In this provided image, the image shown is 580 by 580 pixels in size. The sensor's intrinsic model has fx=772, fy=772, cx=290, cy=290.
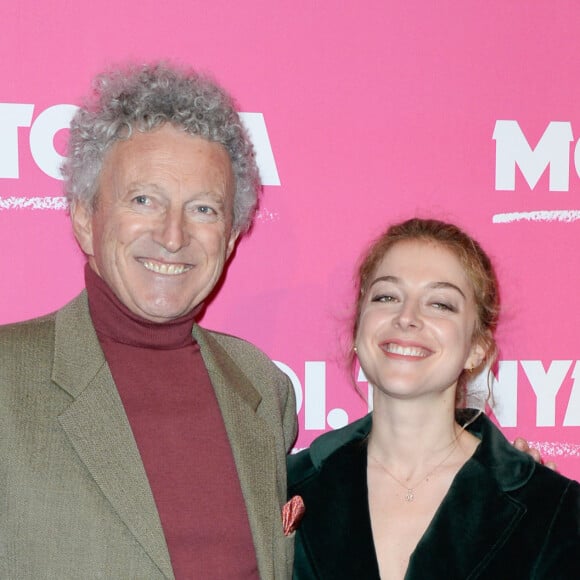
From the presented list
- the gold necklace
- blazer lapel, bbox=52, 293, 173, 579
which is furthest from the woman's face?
blazer lapel, bbox=52, 293, 173, 579

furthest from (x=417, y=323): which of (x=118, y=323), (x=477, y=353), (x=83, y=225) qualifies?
(x=83, y=225)

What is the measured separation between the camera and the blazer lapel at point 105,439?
1455mm

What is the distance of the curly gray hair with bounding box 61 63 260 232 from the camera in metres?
1.67

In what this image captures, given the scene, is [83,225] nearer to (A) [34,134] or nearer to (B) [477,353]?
(A) [34,134]

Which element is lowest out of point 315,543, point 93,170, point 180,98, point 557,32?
point 315,543

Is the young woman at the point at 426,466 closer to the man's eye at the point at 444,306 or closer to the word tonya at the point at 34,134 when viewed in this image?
the man's eye at the point at 444,306

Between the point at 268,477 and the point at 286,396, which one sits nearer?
the point at 268,477

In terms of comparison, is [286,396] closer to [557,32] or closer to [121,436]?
[121,436]

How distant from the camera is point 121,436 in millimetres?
1510

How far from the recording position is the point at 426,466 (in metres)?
1.94

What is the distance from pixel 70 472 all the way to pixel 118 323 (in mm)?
343

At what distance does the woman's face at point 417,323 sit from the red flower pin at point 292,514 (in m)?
0.34

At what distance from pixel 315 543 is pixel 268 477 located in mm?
252

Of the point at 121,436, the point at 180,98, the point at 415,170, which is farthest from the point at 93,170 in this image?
the point at 415,170
